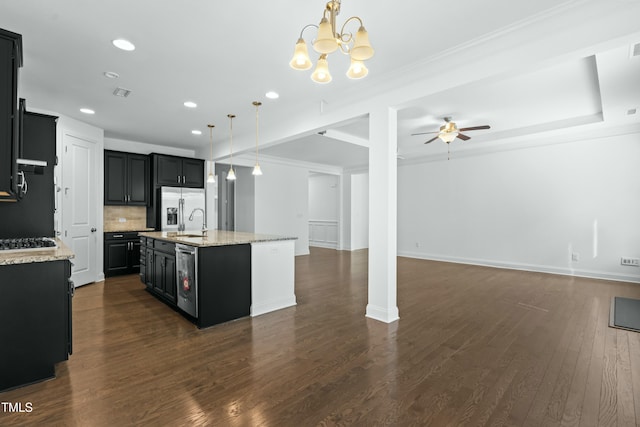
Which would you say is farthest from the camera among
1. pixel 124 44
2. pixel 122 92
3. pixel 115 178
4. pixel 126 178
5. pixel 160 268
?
pixel 126 178

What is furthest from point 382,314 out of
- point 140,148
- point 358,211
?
point 358,211

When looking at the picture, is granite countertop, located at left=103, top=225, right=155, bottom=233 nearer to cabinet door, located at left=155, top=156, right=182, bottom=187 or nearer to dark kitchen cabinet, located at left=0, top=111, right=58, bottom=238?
cabinet door, located at left=155, top=156, right=182, bottom=187

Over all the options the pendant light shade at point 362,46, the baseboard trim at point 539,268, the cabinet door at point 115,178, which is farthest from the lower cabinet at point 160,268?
the baseboard trim at point 539,268

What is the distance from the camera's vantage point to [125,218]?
6453mm

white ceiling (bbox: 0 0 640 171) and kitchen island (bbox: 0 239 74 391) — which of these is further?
white ceiling (bbox: 0 0 640 171)

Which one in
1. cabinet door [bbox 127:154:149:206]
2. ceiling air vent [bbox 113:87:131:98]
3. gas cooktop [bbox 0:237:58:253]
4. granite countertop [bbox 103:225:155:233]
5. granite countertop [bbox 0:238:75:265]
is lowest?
granite countertop [bbox 103:225:155:233]

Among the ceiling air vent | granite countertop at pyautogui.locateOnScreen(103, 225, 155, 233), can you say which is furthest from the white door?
the ceiling air vent

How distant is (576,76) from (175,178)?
6.68 meters

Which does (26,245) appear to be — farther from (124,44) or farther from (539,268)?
(539,268)

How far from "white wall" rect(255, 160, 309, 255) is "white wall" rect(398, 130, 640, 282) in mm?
2943

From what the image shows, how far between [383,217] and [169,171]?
4.92 metres

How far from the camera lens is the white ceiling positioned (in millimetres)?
2320

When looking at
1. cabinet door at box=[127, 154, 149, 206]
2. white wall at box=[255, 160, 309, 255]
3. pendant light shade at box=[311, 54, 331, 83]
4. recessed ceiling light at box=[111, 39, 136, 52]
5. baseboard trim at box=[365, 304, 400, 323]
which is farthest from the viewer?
white wall at box=[255, 160, 309, 255]

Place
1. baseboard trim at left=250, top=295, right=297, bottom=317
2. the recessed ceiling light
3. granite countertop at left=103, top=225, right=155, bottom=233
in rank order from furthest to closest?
granite countertop at left=103, top=225, right=155, bottom=233 < baseboard trim at left=250, top=295, right=297, bottom=317 < the recessed ceiling light
